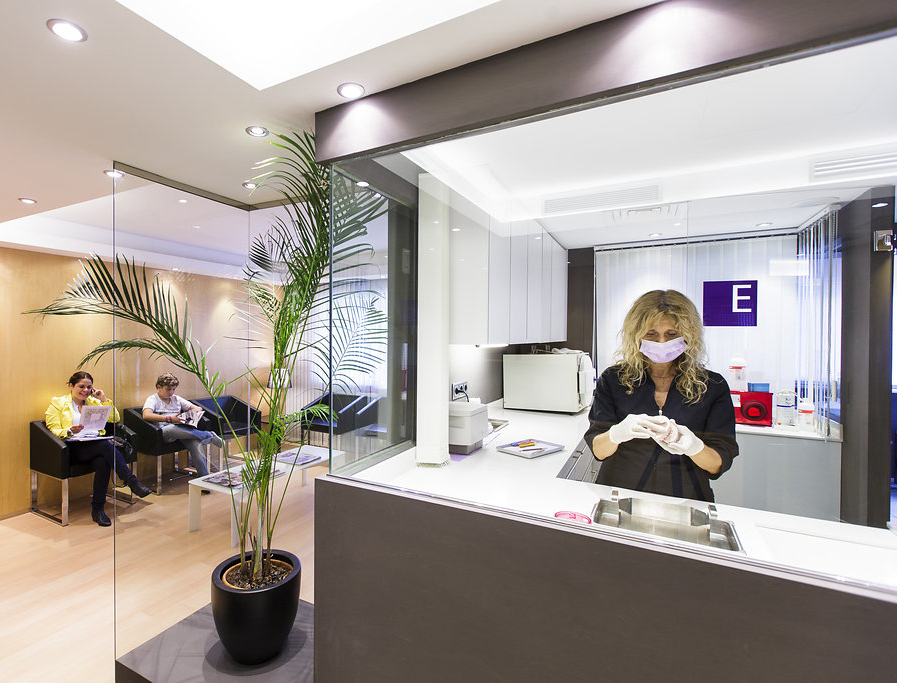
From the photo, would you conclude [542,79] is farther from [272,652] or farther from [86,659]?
[86,659]

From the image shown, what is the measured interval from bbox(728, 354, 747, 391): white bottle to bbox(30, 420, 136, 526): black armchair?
463 centimetres

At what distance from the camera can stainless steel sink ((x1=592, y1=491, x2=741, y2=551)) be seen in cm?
117

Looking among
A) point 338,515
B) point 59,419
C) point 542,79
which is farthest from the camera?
point 59,419

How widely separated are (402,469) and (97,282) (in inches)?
57.9

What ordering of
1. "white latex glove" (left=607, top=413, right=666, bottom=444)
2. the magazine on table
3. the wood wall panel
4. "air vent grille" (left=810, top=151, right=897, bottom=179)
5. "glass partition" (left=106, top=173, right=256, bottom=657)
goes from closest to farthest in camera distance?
"air vent grille" (left=810, top=151, right=897, bottom=179) → "white latex glove" (left=607, top=413, right=666, bottom=444) → "glass partition" (left=106, top=173, right=256, bottom=657) → the magazine on table → the wood wall panel

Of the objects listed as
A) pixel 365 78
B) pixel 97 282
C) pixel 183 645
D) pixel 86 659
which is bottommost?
pixel 86 659

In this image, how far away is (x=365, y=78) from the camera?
148 cm

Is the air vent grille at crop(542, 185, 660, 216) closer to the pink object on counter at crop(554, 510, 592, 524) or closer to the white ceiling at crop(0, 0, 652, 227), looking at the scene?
the white ceiling at crop(0, 0, 652, 227)

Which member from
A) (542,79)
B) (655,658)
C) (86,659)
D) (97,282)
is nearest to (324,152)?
(542,79)

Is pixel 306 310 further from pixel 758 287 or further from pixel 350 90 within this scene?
pixel 758 287

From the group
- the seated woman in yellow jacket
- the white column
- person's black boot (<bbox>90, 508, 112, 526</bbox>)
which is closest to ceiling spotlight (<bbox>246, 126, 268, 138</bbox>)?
the white column

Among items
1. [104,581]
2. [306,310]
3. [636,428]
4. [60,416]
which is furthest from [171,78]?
[60,416]

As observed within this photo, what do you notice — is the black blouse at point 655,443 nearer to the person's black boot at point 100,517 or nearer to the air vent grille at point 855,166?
the air vent grille at point 855,166

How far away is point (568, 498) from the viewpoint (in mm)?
1396
